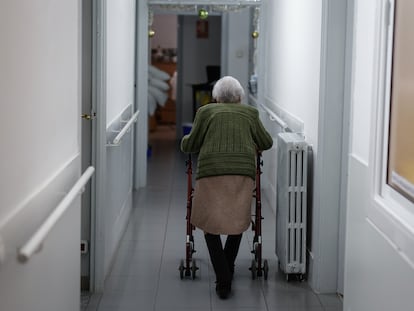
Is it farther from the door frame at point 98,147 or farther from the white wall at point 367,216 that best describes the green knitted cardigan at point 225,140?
the white wall at point 367,216

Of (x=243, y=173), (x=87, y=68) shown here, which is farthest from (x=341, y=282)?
(x=87, y=68)

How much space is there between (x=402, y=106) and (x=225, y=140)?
7.21ft

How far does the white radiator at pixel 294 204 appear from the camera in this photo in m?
5.43

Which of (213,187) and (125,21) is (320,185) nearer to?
(213,187)

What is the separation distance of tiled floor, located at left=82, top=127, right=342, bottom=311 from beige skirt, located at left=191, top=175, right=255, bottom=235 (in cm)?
46

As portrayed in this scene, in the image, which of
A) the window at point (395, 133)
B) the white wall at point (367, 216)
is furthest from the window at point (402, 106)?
the white wall at point (367, 216)

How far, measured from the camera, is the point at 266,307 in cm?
506

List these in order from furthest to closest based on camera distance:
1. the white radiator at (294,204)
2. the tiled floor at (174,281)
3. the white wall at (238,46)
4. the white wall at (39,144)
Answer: the white wall at (238,46) → the white radiator at (294,204) → the tiled floor at (174,281) → the white wall at (39,144)

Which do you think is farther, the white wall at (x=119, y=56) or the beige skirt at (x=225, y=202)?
the white wall at (x=119, y=56)

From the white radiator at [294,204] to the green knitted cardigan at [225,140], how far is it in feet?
0.86

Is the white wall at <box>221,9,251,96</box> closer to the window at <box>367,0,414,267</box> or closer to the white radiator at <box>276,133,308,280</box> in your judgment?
the white radiator at <box>276,133,308,280</box>

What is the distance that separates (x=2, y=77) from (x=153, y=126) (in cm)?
1324

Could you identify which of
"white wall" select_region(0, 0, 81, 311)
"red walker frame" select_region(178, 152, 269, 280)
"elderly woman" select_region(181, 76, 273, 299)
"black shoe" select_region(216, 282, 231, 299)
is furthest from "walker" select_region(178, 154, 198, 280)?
"white wall" select_region(0, 0, 81, 311)

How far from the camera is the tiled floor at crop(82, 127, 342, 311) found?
16.7 feet
